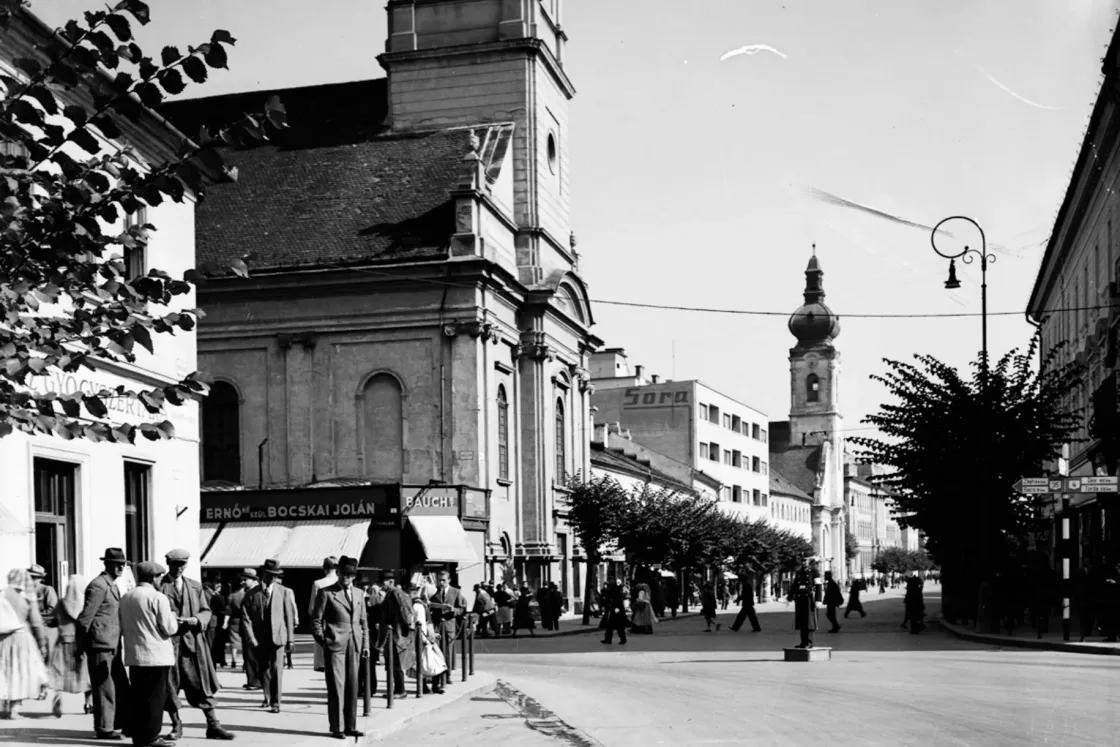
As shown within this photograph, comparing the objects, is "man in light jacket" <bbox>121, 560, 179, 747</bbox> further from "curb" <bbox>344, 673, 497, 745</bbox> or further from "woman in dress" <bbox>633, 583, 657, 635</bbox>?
"woman in dress" <bbox>633, 583, 657, 635</bbox>

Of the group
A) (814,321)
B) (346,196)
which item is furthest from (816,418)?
(346,196)

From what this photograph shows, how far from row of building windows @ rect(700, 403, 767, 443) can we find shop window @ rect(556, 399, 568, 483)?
4886 centimetres

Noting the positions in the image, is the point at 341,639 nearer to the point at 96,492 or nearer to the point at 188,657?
the point at 188,657

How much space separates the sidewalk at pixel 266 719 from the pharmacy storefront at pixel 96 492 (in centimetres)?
293

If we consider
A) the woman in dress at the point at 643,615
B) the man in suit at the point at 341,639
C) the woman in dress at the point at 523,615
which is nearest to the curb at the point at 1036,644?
the woman in dress at the point at 643,615

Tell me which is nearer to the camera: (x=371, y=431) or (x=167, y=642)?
(x=167, y=642)

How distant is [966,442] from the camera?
38844 millimetres

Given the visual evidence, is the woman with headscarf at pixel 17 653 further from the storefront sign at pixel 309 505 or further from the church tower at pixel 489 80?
the church tower at pixel 489 80

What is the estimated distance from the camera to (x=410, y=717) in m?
15.7

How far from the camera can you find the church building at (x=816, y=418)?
15600cm

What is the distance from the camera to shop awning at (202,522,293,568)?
1596 inches

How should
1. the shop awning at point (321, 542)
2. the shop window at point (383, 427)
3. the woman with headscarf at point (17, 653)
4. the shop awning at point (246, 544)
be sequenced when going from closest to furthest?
the woman with headscarf at point (17, 653)
the shop awning at point (321, 542)
the shop awning at point (246, 544)
the shop window at point (383, 427)

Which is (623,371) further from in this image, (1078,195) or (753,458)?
(1078,195)

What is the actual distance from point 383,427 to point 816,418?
382ft
